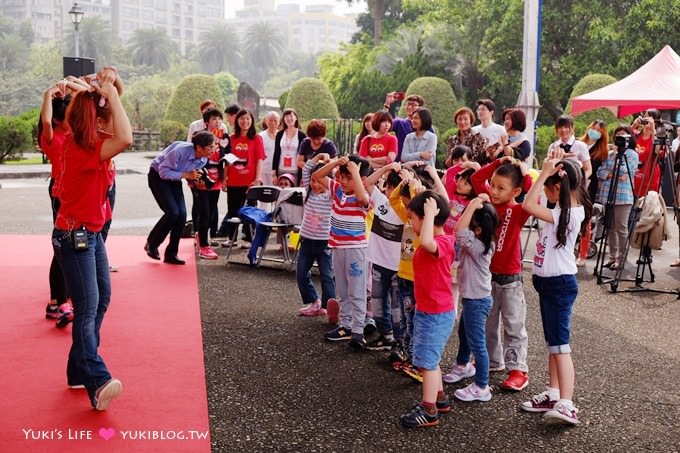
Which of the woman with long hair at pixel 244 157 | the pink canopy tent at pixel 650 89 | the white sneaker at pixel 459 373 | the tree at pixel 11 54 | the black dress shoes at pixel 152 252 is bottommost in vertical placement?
the white sneaker at pixel 459 373

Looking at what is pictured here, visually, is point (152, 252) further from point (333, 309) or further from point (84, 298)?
point (84, 298)

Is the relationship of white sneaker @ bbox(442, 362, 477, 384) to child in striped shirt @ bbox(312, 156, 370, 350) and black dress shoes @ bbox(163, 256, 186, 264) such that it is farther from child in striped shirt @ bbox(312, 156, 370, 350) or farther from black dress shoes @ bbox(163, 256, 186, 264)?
black dress shoes @ bbox(163, 256, 186, 264)

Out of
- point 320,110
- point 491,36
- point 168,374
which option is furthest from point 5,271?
point 491,36

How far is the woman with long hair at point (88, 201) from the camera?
457 centimetres

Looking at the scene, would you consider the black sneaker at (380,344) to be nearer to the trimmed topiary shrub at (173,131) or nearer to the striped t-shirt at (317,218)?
the striped t-shirt at (317,218)

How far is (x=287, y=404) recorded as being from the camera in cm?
511

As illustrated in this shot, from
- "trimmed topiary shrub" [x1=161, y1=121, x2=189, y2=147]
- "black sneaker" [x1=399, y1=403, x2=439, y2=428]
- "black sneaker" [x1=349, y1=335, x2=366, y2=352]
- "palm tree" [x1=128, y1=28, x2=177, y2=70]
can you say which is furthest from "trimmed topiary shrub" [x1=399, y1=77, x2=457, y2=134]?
"palm tree" [x1=128, y1=28, x2=177, y2=70]

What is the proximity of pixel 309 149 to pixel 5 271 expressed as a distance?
3.53m

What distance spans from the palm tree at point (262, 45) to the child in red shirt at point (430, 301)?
13740 cm

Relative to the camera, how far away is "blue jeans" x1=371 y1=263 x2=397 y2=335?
6090mm

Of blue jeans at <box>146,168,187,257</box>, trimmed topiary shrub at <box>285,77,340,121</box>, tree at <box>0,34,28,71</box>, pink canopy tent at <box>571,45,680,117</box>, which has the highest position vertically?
tree at <box>0,34,28,71</box>

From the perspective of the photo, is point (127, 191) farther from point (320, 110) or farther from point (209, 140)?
point (320, 110)

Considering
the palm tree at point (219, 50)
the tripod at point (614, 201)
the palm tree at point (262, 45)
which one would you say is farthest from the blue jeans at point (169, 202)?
the palm tree at point (262, 45)

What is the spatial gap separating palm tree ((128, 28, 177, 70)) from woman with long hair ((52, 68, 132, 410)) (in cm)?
11503
